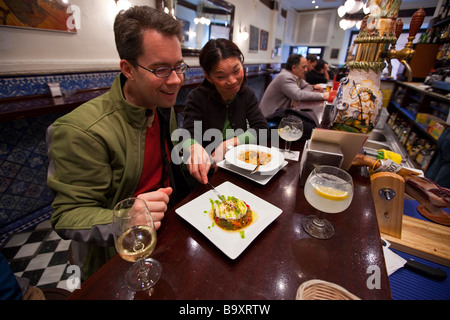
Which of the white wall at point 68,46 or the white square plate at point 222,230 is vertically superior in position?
the white wall at point 68,46

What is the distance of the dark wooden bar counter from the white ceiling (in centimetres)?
1045

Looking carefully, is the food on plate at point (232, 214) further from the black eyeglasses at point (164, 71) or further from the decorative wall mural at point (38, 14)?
the decorative wall mural at point (38, 14)

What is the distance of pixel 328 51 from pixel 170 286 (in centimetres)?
1253

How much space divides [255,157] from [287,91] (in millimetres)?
2514

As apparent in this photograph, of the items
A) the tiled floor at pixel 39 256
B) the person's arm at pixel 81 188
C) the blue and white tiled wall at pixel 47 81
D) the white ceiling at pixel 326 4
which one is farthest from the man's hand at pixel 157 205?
the white ceiling at pixel 326 4

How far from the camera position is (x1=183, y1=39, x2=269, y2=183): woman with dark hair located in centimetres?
168

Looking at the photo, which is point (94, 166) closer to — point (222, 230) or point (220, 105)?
point (222, 230)

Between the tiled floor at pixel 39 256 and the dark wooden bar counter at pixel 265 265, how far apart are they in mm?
1681

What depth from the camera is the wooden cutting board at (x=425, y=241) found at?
102 cm

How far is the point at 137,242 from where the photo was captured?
654 mm

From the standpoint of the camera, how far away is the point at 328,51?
10172mm

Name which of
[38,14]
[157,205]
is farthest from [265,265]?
[38,14]

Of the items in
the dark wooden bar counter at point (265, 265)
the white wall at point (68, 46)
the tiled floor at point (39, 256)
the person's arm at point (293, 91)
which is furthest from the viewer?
the person's arm at point (293, 91)
